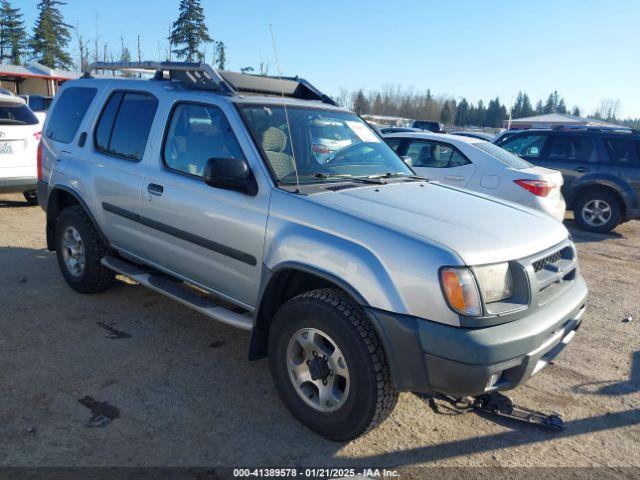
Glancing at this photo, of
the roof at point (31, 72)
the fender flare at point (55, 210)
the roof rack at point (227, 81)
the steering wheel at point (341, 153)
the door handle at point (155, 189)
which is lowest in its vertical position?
the fender flare at point (55, 210)

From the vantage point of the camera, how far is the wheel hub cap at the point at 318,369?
2988 millimetres

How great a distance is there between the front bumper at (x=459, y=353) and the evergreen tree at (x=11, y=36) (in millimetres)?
53644

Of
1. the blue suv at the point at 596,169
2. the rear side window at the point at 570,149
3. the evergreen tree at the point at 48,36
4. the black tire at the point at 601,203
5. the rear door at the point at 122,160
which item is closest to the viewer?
the rear door at the point at 122,160

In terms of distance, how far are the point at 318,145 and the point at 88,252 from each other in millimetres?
2496

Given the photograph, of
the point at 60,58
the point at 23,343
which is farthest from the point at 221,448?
the point at 60,58

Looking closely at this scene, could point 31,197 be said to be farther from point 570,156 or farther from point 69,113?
point 570,156

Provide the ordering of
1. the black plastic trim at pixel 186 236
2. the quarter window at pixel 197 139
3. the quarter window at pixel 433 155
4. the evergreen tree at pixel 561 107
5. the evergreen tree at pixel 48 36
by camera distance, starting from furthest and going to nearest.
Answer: the evergreen tree at pixel 561 107, the evergreen tree at pixel 48 36, the quarter window at pixel 433 155, the quarter window at pixel 197 139, the black plastic trim at pixel 186 236

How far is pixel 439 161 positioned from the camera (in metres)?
8.20

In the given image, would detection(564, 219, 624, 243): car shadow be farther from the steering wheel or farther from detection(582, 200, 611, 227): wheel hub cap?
the steering wheel

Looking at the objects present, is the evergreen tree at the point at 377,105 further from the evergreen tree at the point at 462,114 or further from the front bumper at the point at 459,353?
the front bumper at the point at 459,353

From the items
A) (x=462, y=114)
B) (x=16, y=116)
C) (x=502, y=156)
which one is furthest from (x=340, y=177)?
(x=462, y=114)

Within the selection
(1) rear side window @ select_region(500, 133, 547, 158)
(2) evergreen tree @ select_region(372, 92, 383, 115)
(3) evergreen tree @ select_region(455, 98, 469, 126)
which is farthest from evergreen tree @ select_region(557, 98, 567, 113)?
(1) rear side window @ select_region(500, 133, 547, 158)

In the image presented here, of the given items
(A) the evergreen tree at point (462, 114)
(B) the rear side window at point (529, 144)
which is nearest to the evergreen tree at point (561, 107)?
(A) the evergreen tree at point (462, 114)

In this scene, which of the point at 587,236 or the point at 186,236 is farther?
the point at 587,236
